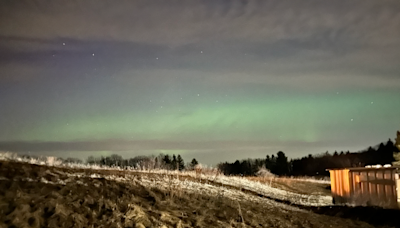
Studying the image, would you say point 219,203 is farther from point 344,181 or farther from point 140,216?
point 344,181

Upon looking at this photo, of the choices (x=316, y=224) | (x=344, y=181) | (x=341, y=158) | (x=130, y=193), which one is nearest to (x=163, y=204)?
(x=130, y=193)

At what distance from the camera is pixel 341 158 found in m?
103

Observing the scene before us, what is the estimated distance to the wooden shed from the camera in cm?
1844

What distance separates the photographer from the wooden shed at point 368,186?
1844 cm

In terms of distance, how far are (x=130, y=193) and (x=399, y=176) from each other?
39.8ft

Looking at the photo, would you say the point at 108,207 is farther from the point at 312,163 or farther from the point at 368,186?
the point at 312,163

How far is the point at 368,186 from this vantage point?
20.0m

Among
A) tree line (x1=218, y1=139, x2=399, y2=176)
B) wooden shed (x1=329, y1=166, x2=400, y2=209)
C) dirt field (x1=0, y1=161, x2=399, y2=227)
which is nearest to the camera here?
dirt field (x1=0, y1=161, x2=399, y2=227)

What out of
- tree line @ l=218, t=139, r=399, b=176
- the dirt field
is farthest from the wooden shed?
tree line @ l=218, t=139, r=399, b=176

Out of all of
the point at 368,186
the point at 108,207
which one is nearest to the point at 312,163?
the point at 368,186

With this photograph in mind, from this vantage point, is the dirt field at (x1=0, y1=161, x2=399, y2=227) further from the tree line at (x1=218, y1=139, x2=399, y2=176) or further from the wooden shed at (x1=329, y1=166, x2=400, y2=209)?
the tree line at (x1=218, y1=139, x2=399, y2=176)

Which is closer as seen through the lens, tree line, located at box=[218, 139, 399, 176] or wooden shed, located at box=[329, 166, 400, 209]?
wooden shed, located at box=[329, 166, 400, 209]

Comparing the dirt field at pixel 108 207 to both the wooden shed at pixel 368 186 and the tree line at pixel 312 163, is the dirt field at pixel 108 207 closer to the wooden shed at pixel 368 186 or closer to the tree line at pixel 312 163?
the wooden shed at pixel 368 186

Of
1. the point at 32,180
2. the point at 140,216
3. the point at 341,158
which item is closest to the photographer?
the point at 140,216
